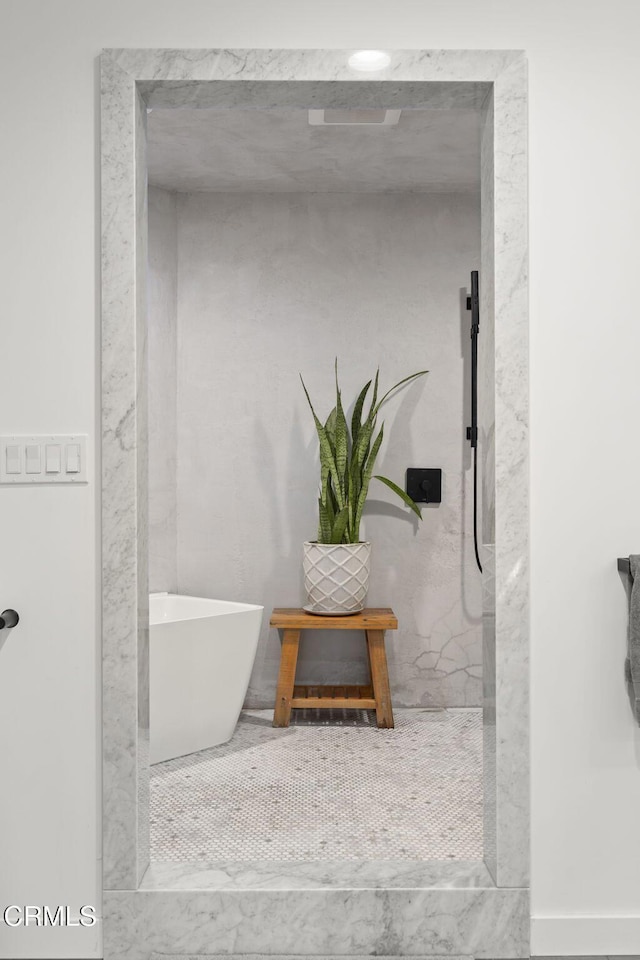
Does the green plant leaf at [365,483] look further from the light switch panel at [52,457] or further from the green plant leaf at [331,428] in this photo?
the light switch panel at [52,457]

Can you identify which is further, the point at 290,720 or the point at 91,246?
the point at 290,720

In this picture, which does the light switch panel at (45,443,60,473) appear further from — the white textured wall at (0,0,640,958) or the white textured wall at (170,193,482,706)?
the white textured wall at (170,193,482,706)

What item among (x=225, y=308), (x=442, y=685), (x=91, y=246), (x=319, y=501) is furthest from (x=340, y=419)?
(x=91, y=246)

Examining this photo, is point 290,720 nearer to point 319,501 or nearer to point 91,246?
point 319,501

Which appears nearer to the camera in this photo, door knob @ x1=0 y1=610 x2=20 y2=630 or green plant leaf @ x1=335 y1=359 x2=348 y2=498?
door knob @ x1=0 y1=610 x2=20 y2=630

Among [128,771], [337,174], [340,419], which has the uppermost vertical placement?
Result: [337,174]

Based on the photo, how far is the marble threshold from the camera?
1.70 metres

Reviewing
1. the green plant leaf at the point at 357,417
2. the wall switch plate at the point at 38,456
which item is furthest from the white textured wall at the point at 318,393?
the wall switch plate at the point at 38,456

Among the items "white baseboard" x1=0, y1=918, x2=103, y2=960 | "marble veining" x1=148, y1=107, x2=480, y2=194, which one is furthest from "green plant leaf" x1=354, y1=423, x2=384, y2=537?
"white baseboard" x1=0, y1=918, x2=103, y2=960

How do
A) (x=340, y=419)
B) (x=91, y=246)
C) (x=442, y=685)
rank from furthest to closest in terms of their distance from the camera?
(x=442, y=685) < (x=340, y=419) < (x=91, y=246)

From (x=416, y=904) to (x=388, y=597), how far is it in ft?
5.78

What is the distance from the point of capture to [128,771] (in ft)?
5.51

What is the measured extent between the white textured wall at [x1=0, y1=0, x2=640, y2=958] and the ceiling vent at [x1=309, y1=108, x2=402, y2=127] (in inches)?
33.3

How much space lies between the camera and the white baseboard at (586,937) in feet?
5.49
